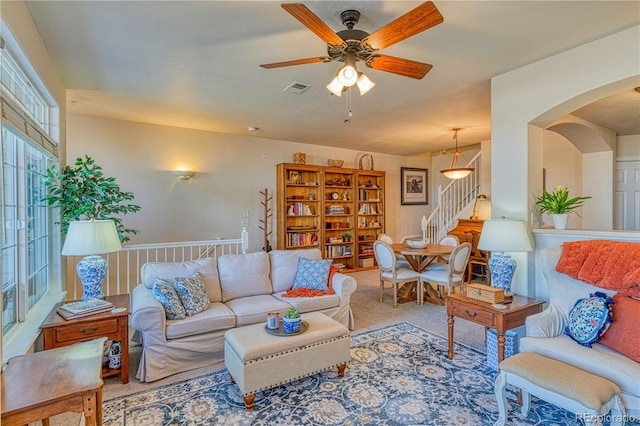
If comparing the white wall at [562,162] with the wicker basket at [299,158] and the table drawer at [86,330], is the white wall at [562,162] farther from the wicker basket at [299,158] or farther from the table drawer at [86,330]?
the table drawer at [86,330]

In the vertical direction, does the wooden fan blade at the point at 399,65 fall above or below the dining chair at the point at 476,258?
above

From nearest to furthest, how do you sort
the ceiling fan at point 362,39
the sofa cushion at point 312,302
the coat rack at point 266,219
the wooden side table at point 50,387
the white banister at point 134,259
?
the wooden side table at point 50,387, the ceiling fan at point 362,39, the sofa cushion at point 312,302, the white banister at point 134,259, the coat rack at point 266,219

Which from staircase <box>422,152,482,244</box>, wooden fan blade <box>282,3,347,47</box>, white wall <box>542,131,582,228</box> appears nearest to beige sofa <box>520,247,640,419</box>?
wooden fan blade <box>282,3,347,47</box>

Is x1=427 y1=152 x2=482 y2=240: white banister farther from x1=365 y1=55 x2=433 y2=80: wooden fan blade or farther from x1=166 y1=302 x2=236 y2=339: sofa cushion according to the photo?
x1=166 y1=302 x2=236 y2=339: sofa cushion

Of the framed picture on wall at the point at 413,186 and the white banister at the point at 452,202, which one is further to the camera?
the framed picture on wall at the point at 413,186

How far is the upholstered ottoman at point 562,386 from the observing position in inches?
63.9

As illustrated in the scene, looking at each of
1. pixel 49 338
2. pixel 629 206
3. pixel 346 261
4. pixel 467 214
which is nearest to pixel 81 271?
pixel 49 338

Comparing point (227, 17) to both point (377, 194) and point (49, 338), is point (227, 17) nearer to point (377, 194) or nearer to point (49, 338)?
point (49, 338)

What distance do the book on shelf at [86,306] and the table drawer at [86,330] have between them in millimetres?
111

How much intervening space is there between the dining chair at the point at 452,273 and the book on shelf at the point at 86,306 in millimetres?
3732

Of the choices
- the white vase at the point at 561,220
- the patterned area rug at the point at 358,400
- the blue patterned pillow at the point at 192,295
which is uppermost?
the white vase at the point at 561,220

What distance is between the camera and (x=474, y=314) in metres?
2.68

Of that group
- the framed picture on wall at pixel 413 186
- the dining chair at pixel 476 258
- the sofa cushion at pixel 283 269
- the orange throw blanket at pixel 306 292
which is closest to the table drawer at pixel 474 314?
the orange throw blanket at pixel 306 292

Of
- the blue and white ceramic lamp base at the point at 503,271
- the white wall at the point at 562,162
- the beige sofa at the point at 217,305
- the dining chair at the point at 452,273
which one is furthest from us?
the white wall at the point at 562,162
